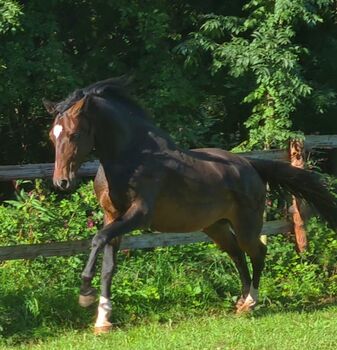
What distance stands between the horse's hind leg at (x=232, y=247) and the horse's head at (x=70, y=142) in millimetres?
2139

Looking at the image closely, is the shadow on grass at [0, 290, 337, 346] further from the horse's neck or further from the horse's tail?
the horse's neck

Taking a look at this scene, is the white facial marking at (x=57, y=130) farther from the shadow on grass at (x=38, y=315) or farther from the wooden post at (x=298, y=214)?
the wooden post at (x=298, y=214)

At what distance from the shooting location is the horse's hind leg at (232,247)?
7.88m

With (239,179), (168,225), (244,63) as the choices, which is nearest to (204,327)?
(168,225)

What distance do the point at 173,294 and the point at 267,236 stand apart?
1.94 meters

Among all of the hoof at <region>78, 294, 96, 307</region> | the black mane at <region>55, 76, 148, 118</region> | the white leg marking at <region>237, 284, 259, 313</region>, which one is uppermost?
the black mane at <region>55, 76, 148, 118</region>

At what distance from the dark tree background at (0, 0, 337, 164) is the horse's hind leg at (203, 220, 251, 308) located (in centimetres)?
212

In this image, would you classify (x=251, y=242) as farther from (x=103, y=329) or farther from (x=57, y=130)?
(x=57, y=130)

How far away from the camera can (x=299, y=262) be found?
906cm

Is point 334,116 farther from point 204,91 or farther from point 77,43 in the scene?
point 77,43

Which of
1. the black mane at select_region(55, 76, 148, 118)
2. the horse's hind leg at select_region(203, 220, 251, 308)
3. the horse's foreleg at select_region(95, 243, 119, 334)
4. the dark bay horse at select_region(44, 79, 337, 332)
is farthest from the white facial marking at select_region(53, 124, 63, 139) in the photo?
the horse's hind leg at select_region(203, 220, 251, 308)

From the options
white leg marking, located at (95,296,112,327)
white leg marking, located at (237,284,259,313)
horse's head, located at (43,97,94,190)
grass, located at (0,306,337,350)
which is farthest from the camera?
white leg marking, located at (237,284,259,313)

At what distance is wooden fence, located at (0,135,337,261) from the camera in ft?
23.8

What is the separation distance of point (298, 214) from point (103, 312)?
11.5ft
